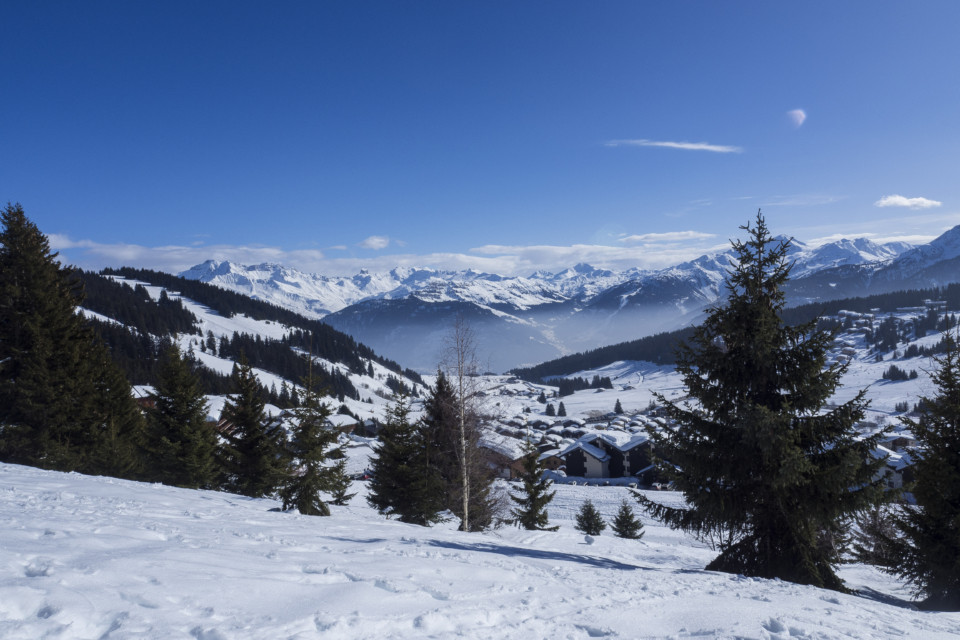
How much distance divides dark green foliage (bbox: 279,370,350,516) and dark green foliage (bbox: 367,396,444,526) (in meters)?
2.65

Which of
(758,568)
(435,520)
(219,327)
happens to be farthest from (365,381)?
(758,568)

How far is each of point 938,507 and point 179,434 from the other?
93.9 feet

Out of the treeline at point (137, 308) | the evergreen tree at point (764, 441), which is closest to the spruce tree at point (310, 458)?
the evergreen tree at point (764, 441)

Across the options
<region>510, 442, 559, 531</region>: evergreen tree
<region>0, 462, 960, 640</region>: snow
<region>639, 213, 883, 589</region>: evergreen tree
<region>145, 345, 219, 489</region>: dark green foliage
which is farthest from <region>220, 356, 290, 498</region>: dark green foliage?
<region>639, 213, 883, 589</region>: evergreen tree

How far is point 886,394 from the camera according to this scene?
14088cm

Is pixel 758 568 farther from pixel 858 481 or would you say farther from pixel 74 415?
pixel 74 415

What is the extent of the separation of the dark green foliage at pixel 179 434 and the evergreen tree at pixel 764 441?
20.8m

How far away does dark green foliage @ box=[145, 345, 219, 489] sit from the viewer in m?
22.2

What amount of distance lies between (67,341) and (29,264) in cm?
332

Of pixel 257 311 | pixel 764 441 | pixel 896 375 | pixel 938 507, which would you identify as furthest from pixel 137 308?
pixel 896 375

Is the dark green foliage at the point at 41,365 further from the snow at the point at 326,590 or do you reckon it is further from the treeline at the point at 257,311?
the treeline at the point at 257,311

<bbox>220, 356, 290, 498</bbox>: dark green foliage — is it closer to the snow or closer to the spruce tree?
the spruce tree

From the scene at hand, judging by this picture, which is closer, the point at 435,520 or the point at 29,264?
the point at 29,264

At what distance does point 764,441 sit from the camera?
33.9 feet
